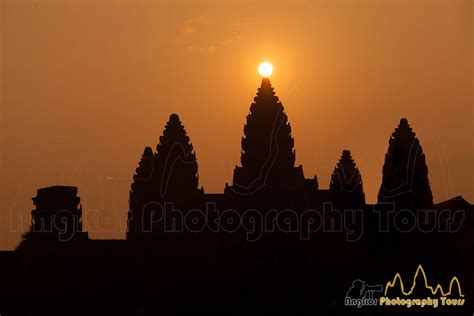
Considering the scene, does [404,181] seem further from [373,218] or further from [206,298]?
[206,298]

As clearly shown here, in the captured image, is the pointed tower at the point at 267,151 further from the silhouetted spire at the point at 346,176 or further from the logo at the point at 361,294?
the logo at the point at 361,294

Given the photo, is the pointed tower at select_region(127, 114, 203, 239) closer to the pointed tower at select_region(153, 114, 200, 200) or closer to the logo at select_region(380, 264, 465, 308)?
the pointed tower at select_region(153, 114, 200, 200)

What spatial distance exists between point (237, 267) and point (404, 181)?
51.6ft

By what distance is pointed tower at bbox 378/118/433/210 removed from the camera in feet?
206

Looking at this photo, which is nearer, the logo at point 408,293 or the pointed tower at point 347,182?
the logo at point 408,293

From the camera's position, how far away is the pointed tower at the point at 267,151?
82.6 metres

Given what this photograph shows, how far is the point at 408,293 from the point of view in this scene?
51719 mm

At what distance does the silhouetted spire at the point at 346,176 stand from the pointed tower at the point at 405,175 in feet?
12.9

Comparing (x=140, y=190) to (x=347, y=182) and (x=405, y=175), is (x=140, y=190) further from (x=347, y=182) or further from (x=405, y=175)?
(x=405, y=175)

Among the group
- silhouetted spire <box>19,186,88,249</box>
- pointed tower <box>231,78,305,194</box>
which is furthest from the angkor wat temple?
pointed tower <box>231,78,305,194</box>

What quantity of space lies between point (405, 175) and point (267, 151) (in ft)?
79.8

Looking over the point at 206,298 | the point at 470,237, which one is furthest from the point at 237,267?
the point at 470,237

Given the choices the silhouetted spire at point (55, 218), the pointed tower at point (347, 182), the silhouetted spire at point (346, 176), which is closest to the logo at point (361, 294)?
the pointed tower at point (347, 182)

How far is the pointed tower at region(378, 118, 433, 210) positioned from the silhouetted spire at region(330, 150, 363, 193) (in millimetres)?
3926
